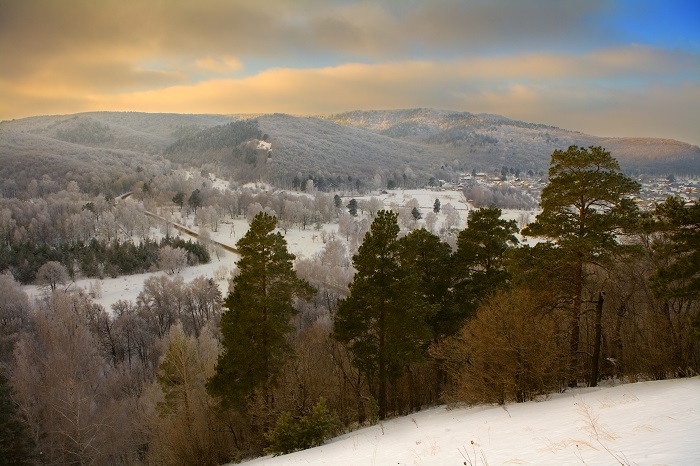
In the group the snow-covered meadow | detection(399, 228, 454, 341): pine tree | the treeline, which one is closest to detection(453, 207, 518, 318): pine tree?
detection(399, 228, 454, 341): pine tree

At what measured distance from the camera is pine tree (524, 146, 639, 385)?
13.5m

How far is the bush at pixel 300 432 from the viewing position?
15.0m

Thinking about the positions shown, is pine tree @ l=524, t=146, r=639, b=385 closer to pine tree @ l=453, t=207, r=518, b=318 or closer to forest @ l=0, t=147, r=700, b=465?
forest @ l=0, t=147, r=700, b=465

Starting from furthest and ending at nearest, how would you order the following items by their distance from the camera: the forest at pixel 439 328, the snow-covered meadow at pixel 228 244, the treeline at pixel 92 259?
the treeline at pixel 92 259 → the snow-covered meadow at pixel 228 244 → the forest at pixel 439 328

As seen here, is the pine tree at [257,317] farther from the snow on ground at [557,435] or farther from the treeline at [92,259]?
the treeline at [92,259]

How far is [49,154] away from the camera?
186250 millimetres

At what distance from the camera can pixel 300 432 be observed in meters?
15.1

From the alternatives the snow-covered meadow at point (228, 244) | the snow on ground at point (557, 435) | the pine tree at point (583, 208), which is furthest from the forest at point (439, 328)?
the snow-covered meadow at point (228, 244)

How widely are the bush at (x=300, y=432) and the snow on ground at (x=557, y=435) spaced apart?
0.67m

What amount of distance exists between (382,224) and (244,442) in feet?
41.5

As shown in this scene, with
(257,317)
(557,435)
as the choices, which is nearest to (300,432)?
(257,317)

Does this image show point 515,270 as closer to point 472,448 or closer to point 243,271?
point 472,448

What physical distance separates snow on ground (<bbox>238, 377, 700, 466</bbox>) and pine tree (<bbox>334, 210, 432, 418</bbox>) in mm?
3152

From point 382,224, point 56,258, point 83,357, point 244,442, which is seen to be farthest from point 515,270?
point 56,258
